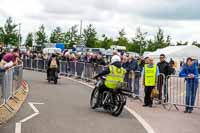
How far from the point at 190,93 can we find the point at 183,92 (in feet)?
4.72

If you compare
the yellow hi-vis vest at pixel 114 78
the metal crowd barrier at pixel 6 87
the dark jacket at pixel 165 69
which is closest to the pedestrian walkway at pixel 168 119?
the yellow hi-vis vest at pixel 114 78

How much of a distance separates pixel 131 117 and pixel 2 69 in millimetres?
3675

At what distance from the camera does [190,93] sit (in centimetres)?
1470

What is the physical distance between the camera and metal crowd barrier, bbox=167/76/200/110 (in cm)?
1470

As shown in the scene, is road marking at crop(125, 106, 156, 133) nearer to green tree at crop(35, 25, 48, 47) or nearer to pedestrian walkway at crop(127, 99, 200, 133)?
pedestrian walkway at crop(127, 99, 200, 133)

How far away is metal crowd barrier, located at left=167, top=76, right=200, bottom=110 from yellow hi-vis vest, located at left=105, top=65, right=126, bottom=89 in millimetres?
2554

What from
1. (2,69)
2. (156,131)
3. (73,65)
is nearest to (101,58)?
(73,65)

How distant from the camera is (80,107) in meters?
14.2

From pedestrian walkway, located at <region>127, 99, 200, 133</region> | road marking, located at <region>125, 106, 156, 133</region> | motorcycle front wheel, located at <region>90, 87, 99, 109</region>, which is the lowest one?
pedestrian walkway, located at <region>127, 99, 200, 133</region>

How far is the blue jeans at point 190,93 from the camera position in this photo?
1468cm

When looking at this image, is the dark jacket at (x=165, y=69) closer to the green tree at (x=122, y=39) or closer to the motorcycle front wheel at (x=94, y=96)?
the motorcycle front wheel at (x=94, y=96)

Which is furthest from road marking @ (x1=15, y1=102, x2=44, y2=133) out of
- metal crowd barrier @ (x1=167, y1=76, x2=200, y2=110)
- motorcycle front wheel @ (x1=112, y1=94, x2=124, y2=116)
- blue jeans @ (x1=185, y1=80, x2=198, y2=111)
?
blue jeans @ (x1=185, y1=80, x2=198, y2=111)

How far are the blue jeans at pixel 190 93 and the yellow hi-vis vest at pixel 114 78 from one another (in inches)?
99.3

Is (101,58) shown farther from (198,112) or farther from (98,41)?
(98,41)
